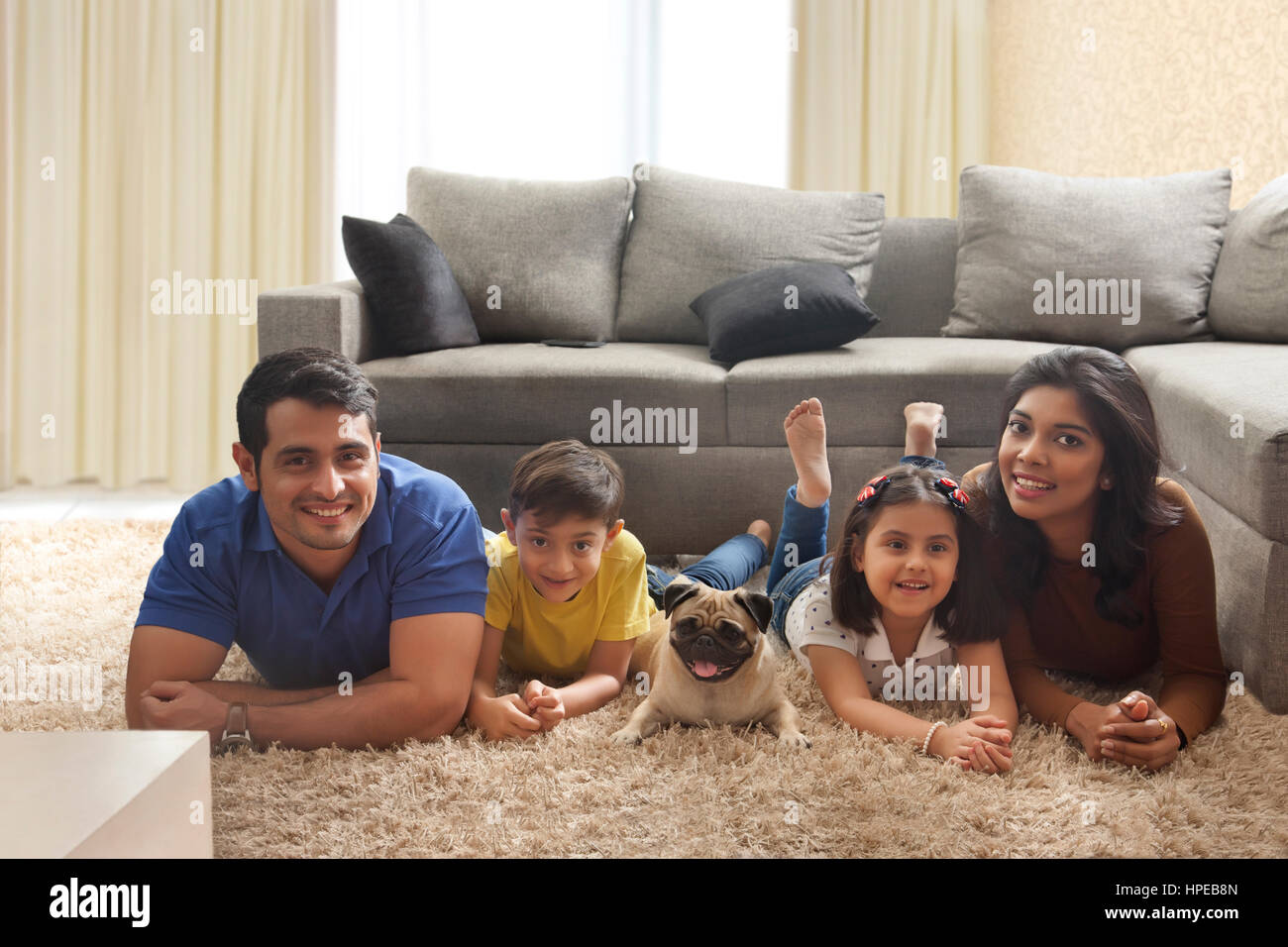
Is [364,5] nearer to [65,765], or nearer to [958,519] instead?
[958,519]

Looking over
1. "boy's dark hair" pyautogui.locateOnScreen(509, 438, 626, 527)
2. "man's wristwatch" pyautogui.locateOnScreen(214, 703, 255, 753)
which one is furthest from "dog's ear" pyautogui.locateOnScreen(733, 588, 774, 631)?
"man's wristwatch" pyautogui.locateOnScreen(214, 703, 255, 753)

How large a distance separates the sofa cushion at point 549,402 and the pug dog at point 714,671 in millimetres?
826

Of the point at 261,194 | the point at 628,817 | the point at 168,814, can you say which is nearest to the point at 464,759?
the point at 628,817

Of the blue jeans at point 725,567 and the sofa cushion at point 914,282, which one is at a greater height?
the sofa cushion at point 914,282

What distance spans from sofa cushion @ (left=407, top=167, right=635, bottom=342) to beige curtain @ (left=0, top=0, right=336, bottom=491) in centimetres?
103

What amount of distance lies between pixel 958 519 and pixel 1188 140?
229cm

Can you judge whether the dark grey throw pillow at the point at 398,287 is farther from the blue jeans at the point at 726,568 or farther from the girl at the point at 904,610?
the girl at the point at 904,610

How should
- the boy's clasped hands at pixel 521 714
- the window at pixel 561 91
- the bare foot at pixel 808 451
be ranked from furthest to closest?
the window at pixel 561 91
the bare foot at pixel 808 451
the boy's clasped hands at pixel 521 714

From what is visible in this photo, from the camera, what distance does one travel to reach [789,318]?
2.59 metres

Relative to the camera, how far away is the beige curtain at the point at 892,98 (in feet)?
12.8

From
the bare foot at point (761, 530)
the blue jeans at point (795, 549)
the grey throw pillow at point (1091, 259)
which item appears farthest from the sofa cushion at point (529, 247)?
the blue jeans at point (795, 549)

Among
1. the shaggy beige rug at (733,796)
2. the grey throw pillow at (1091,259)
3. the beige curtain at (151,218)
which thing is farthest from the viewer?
the beige curtain at (151,218)

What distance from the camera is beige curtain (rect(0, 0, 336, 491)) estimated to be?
372cm

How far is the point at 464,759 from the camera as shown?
4.82 ft
